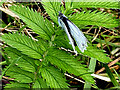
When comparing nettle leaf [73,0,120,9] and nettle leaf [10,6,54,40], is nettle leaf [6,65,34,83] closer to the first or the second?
nettle leaf [10,6,54,40]

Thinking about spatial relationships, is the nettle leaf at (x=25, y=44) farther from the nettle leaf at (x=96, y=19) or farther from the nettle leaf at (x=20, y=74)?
the nettle leaf at (x=96, y=19)

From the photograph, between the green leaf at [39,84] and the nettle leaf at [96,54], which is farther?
the nettle leaf at [96,54]

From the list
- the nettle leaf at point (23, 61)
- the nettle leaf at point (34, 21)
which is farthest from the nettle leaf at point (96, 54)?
the nettle leaf at point (23, 61)

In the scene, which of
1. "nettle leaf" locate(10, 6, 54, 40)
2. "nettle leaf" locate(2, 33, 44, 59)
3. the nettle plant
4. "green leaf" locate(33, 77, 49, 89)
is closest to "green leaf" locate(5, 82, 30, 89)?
the nettle plant

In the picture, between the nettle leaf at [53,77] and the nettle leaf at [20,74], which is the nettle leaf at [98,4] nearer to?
the nettle leaf at [53,77]

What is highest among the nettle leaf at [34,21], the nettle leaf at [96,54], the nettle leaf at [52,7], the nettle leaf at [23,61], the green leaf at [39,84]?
the nettle leaf at [52,7]

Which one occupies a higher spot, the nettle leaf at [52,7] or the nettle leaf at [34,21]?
the nettle leaf at [52,7]

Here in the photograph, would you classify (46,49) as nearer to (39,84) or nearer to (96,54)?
(39,84)


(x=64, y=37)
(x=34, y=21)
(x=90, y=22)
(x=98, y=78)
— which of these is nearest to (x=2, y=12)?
(x=34, y=21)
